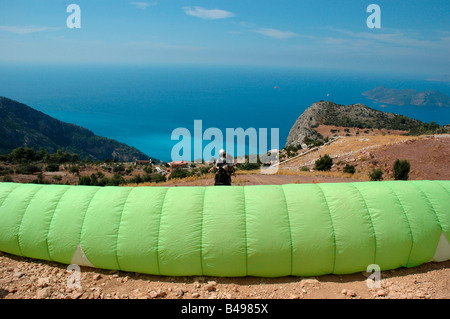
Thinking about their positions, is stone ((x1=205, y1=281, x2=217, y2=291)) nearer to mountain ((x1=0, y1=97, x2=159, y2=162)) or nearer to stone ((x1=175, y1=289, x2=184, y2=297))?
stone ((x1=175, y1=289, x2=184, y2=297))

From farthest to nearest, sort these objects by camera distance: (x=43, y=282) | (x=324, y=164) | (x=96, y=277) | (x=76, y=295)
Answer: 1. (x=324, y=164)
2. (x=96, y=277)
3. (x=43, y=282)
4. (x=76, y=295)

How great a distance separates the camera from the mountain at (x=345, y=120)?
271 feet

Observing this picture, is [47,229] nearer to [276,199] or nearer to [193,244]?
[193,244]

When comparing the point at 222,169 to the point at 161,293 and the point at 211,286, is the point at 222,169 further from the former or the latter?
the point at 161,293

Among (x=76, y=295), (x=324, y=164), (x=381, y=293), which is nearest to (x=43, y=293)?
(x=76, y=295)

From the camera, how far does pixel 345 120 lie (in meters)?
92.1

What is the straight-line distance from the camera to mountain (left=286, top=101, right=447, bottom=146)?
3254 inches

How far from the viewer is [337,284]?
20.9 ft

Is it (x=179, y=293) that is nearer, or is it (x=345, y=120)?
(x=179, y=293)

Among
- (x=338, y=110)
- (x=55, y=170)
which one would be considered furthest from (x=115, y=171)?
(x=338, y=110)

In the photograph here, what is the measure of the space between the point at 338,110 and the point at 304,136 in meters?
27.2

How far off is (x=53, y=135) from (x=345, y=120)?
4580 inches

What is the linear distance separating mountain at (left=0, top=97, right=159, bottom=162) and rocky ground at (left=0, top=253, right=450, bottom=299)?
4081 inches

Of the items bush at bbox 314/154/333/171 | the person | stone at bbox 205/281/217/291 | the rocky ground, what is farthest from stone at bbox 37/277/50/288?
bush at bbox 314/154/333/171
